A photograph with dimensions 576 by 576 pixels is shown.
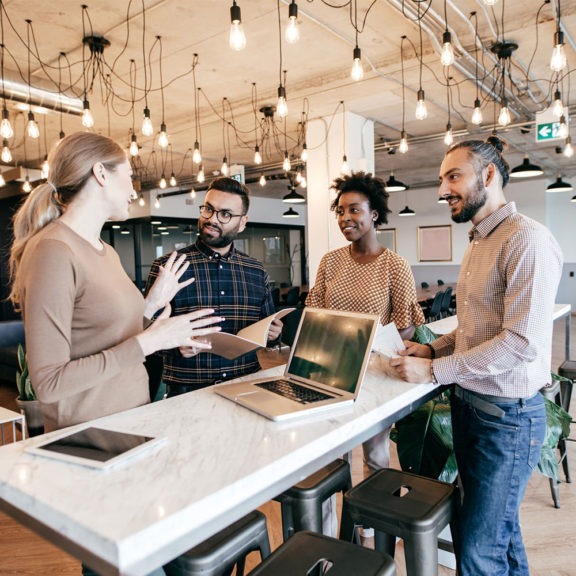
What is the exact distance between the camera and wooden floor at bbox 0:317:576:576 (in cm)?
216

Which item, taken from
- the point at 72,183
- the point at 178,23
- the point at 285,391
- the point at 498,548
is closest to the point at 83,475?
the point at 285,391

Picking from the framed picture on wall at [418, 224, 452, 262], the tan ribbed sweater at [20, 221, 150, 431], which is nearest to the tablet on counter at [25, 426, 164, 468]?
the tan ribbed sweater at [20, 221, 150, 431]

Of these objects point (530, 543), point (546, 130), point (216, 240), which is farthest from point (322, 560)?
point (546, 130)

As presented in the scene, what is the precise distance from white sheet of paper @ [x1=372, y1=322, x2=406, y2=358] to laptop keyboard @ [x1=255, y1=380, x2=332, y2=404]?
258 mm

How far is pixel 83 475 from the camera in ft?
2.97

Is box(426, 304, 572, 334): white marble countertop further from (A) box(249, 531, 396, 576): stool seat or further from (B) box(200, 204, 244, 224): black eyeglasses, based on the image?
(A) box(249, 531, 396, 576): stool seat

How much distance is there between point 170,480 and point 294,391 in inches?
21.8

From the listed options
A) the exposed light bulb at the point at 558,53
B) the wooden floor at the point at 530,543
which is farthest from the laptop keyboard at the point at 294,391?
the exposed light bulb at the point at 558,53

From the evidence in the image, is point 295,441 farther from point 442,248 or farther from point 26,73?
point 442,248

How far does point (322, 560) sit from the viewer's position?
115cm

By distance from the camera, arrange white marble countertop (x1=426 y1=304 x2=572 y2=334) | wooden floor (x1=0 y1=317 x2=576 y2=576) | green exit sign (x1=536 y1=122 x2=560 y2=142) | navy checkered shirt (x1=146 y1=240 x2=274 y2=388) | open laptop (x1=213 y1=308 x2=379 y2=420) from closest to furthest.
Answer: open laptop (x1=213 y1=308 x2=379 y2=420)
navy checkered shirt (x1=146 y1=240 x2=274 y2=388)
wooden floor (x1=0 y1=317 x2=576 y2=576)
white marble countertop (x1=426 y1=304 x2=572 y2=334)
green exit sign (x1=536 y1=122 x2=560 y2=142)

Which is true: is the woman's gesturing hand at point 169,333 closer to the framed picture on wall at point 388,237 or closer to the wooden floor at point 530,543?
the wooden floor at point 530,543

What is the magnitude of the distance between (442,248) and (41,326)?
1250cm

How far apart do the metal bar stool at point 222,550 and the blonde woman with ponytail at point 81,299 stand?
0.44 m
